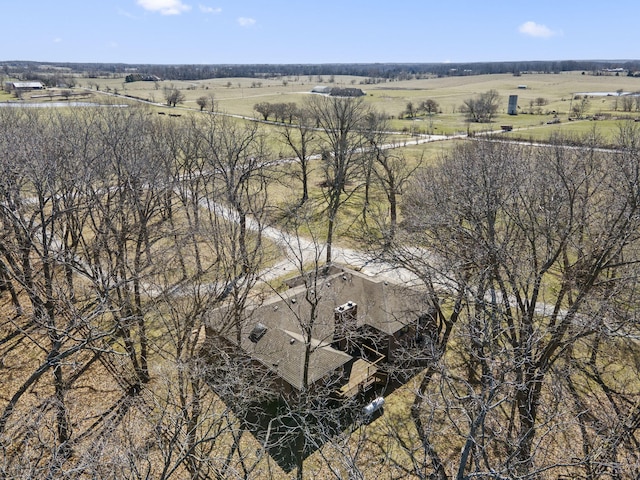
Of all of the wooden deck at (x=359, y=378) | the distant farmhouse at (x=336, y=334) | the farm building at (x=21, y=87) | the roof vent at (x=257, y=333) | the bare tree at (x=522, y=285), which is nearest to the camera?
the bare tree at (x=522, y=285)

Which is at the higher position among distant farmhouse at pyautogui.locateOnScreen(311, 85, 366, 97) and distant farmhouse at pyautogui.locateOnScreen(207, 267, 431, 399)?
distant farmhouse at pyautogui.locateOnScreen(311, 85, 366, 97)

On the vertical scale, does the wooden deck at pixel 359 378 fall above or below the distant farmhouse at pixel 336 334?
below

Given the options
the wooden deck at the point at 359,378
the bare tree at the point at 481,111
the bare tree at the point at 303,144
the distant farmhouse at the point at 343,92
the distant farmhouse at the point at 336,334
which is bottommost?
the wooden deck at the point at 359,378

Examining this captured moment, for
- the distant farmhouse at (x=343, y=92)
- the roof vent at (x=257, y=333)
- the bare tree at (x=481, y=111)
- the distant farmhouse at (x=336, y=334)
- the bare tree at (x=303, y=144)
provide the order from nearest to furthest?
the distant farmhouse at (x=336, y=334), the roof vent at (x=257, y=333), the bare tree at (x=303, y=144), the distant farmhouse at (x=343, y=92), the bare tree at (x=481, y=111)

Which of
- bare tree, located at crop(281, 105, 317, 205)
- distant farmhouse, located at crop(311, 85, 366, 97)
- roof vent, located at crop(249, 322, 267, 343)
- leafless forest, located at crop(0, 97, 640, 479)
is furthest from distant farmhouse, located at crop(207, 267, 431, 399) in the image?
distant farmhouse, located at crop(311, 85, 366, 97)

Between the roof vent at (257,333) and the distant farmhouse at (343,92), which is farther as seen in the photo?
the distant farmhouse at (343,92)

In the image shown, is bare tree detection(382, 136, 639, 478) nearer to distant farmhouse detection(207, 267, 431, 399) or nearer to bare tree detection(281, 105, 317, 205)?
distant farmhouse detection(207, 267, 431, 399)

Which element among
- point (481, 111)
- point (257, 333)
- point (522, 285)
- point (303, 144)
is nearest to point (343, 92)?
point (481, 111)

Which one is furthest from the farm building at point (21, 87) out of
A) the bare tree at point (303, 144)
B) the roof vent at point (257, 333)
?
the roof vent at point (257, 333)

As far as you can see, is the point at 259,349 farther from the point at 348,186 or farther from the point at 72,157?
the point at 348,186

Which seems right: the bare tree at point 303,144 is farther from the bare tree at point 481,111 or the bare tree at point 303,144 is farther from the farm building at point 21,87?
the farm building at point 21,87

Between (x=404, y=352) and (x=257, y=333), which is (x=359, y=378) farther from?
(x=257, y=333)
